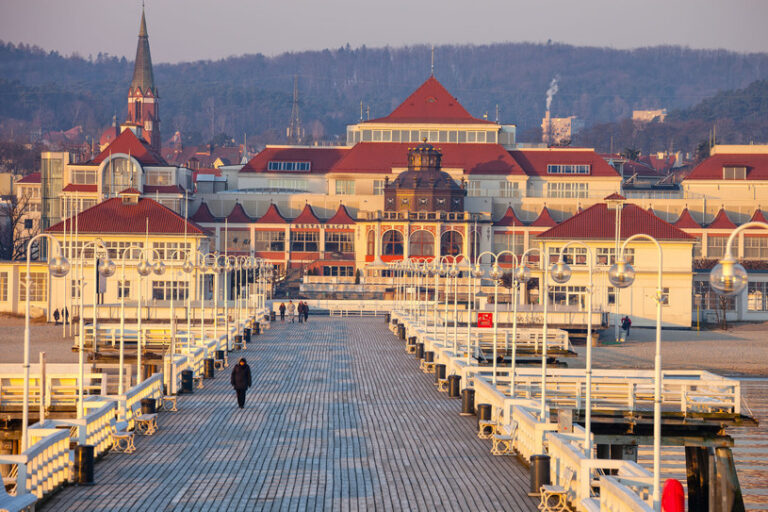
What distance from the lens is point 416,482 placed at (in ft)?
78.3

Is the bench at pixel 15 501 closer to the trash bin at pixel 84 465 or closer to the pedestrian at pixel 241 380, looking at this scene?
the trash bin at pixel 84 465

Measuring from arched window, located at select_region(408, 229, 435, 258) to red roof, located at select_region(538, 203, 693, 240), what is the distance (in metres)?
27.9

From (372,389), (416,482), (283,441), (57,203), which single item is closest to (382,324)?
(372,389)

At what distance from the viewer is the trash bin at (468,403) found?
34.0 m

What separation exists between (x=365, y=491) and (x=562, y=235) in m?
68.6

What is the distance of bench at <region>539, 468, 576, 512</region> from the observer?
21297 mm

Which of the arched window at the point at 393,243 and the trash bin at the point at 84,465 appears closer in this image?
the trash bin at the point at 84,465

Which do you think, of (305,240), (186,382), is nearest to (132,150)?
(305,240)

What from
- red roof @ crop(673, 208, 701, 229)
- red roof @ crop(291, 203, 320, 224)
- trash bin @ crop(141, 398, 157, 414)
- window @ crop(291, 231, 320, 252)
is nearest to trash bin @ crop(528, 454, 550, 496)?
trash bin @ crop(141, 398, 157, 414)

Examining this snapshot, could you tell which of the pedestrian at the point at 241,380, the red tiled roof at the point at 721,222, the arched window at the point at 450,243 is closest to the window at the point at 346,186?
the arched window at the point at 450,243

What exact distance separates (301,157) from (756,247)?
5186 cm

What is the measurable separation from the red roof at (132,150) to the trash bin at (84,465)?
105487mm

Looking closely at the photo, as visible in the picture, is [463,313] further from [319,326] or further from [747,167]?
[747,167]

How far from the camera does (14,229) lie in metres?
131
